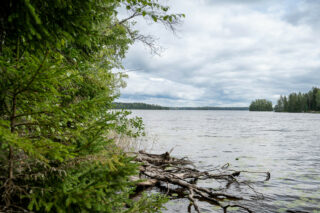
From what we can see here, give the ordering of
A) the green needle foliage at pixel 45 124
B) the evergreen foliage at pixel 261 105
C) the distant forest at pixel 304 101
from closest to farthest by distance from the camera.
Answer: the green needle foliage at pixel 45 124 < the distant forest at pixel 304 101 < the evergreen foliage at pixel 261 105

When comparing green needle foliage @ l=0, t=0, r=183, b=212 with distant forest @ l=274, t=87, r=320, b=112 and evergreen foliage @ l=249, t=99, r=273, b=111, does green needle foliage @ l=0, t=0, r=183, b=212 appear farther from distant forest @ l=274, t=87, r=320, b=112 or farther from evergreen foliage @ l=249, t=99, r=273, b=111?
evergreen foliage @ l=249, t=99, r=273, b=111

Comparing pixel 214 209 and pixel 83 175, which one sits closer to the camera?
pixel 83 175

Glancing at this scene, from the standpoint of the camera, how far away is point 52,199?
8.03ft

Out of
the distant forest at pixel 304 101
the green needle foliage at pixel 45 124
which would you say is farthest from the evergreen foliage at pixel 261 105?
the green needle foliage at pixel 45 124

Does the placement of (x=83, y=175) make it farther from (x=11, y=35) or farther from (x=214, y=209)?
(x=214, y=209)

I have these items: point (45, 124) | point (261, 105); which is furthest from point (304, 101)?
point (45, 124)

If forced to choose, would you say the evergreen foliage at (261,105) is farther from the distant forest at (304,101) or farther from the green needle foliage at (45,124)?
the green needle foliage at (45,124)

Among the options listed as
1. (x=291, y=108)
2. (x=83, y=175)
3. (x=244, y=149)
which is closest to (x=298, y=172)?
(x=244, y=149)

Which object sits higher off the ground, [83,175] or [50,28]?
[50,28]

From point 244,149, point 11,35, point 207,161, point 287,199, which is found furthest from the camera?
point 244,149

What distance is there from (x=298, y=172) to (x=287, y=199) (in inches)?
204

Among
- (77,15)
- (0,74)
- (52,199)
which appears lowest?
(52,199)

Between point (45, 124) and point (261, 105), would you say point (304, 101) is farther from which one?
point (45, 124)

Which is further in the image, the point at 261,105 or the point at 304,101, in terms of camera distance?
the point at 261,105
